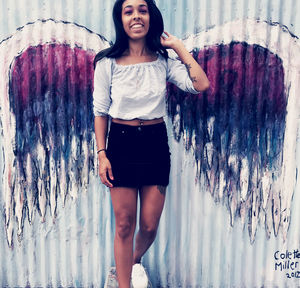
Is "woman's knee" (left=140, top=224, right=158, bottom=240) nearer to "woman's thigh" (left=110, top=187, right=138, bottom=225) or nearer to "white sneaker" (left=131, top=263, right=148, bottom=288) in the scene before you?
"woman's thigh" (left=110, top=187, right=138, bottom=225)

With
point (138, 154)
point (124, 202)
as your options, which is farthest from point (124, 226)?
point (138, 154)

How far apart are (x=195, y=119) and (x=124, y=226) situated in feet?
3.40

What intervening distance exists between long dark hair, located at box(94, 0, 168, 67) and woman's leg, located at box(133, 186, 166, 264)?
99 cm

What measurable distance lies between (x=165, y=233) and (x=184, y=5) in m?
1.89

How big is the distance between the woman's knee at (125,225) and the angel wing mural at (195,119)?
1.87 ft

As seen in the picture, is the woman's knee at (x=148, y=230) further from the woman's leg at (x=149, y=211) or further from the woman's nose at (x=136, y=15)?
the woman's nose at (x=136, y=15)

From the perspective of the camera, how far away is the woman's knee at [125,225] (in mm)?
2557

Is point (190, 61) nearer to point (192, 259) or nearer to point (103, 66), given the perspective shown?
point (103, 66)

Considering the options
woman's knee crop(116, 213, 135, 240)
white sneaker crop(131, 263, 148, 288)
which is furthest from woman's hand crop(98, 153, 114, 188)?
white sneaker crop(131, 263, 148, 288)

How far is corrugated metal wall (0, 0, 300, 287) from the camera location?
2783mm

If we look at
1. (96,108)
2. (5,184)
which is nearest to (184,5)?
(96,108)

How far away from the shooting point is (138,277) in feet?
9.14

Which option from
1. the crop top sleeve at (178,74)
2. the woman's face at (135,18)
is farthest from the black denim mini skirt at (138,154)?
the woman's face at (135,18)

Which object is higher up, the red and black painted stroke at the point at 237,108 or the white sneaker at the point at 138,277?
the red and black painted stroke at the point at 237,108
